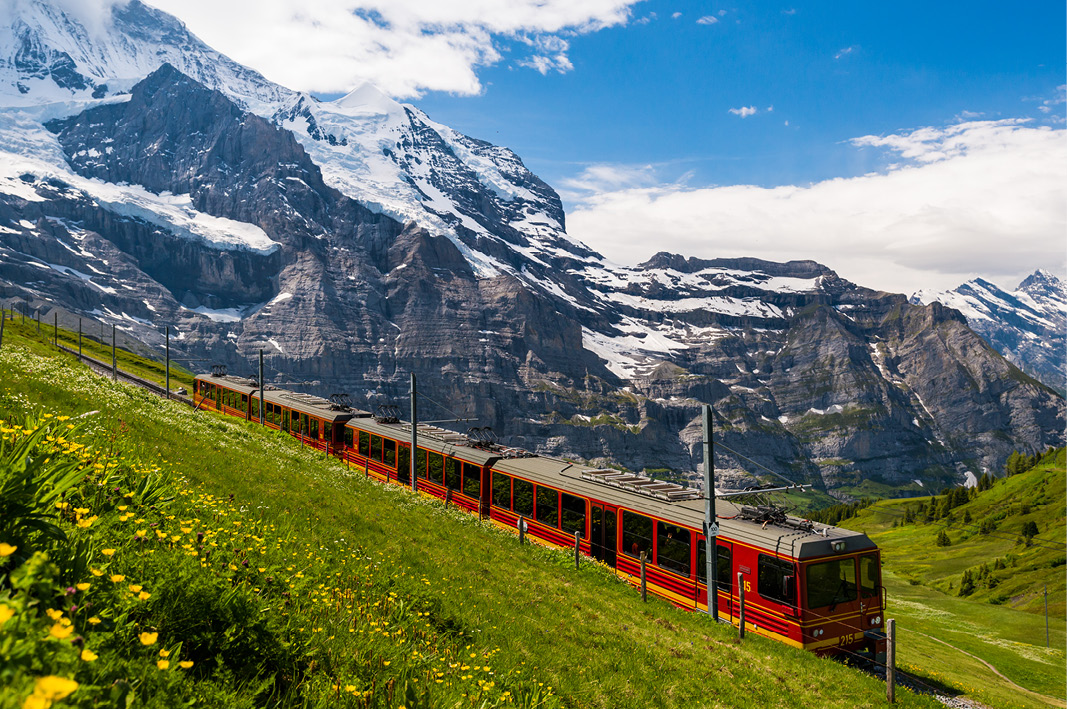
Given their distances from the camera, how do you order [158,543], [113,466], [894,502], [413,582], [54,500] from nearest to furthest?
[54,500]
[158,543]
[113,466]
[413,582]
[894,502]

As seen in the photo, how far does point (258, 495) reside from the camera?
42.9ft

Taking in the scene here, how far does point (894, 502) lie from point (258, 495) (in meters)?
223

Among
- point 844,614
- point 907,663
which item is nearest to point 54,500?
point 844,614

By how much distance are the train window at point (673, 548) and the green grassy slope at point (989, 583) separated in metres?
9.48

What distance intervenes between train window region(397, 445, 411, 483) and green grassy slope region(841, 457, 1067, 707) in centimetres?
2462

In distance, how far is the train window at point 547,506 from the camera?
25.9m

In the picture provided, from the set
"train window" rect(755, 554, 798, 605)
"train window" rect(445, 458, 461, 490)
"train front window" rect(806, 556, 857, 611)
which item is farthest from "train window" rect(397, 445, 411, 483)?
"train front window" rect(806, 556, 857, 611)

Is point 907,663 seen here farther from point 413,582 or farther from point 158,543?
point 158,543

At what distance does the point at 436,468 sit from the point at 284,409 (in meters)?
18.0

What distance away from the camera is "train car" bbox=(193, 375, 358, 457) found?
133 feet

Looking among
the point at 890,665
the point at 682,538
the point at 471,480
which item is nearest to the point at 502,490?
the point at 471,480

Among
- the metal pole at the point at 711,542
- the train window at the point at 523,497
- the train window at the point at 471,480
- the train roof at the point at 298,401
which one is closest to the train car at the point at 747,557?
the metal pole at the point at 711,542

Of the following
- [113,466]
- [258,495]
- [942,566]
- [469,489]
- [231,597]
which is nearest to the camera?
[231,597]

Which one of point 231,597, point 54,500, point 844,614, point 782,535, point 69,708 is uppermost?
point 54,500
